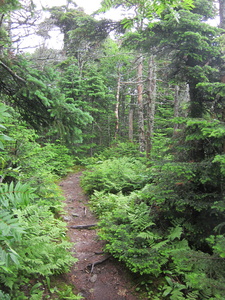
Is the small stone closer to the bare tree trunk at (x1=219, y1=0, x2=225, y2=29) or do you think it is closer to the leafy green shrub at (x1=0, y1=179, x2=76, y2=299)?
the leafy green shrub at (x1=0, y1=179, x2=76, y2=299)

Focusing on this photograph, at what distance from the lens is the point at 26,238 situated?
3.58m

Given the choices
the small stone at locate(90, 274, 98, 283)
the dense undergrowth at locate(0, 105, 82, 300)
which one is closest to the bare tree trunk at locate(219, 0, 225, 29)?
the dense undergrowth at locate(0, 105, 82, 300)

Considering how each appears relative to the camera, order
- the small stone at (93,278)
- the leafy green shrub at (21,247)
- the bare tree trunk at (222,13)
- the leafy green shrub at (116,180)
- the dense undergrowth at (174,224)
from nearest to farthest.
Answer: the leafy green shrub at (21,247) < the dense undergrowth at (174,224) < the small stone at (93,278) < the bare tree trunk at (222,13) < the leafy green shrub at (116,180)

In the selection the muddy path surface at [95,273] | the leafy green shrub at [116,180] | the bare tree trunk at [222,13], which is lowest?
the muddy path surface at [95,273]

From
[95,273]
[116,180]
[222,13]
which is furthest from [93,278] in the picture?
[222,13]

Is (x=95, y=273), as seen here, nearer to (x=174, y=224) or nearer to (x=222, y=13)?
(x=174, y=224)

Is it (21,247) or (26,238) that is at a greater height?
(21,247)

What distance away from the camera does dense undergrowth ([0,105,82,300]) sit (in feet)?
3.93

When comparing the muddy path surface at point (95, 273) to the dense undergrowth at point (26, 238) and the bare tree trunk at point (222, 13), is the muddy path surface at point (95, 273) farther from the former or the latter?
the bare tree trunk at point (222, 13)

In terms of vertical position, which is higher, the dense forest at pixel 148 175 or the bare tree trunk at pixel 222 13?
the bare tree trunk at pixel 222 13

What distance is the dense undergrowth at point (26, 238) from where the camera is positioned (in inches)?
47.2

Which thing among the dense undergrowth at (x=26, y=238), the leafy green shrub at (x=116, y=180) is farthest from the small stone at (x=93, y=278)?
the leafy green shrub at (x=116, y=180)

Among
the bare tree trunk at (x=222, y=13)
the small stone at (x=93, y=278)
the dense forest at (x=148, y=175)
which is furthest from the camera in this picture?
the bare tree trunk at (x=222, y=13)

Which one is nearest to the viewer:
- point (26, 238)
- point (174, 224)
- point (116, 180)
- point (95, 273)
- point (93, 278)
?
point (26, 238)
